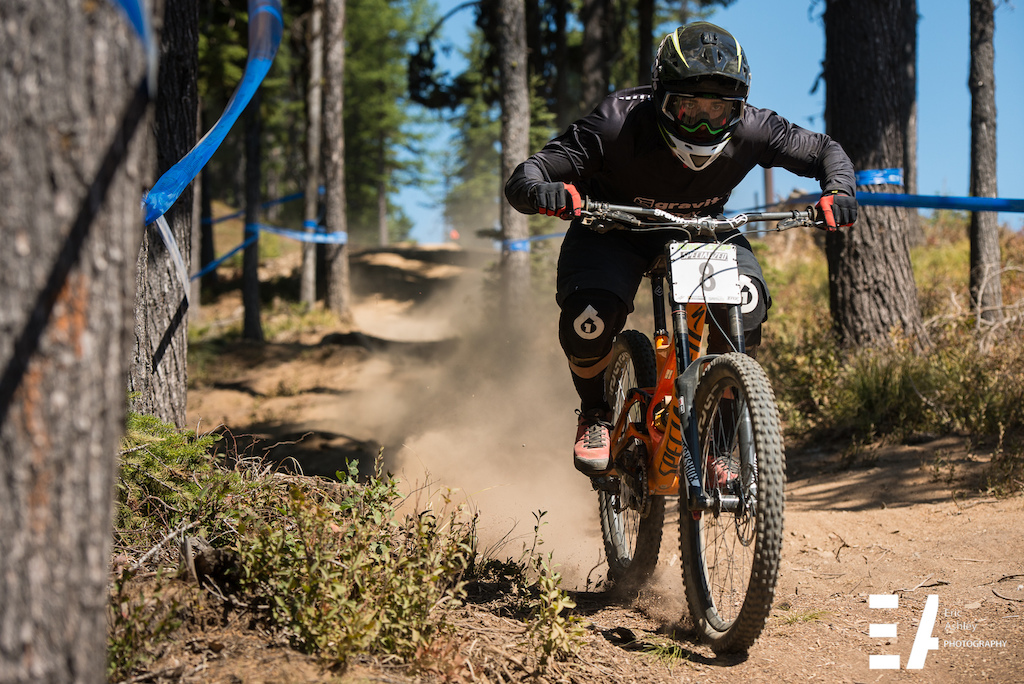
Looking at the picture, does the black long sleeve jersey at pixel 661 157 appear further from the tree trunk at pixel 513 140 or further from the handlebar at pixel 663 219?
the tree trunk at pixel 513 140

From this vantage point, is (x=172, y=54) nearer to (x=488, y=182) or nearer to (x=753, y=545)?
(x=753, y=545)

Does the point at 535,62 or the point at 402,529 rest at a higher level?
the point at 535,62

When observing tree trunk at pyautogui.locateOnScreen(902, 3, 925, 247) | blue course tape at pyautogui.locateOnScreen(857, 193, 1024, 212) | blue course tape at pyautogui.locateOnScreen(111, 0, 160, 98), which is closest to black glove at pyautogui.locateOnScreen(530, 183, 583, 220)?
blue course tape at pyautogui.locateOnScreen(111, 0, 160, 98)

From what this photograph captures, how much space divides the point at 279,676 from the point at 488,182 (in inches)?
2022

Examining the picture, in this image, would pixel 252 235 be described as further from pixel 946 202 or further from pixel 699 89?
pixel 699 89

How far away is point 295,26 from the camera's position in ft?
61.5

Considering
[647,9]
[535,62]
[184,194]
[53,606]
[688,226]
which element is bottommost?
[53,606]

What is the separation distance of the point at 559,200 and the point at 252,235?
1380cm

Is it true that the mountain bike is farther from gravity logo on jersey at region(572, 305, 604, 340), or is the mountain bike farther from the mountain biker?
gravity logo on jersey at region(572, 305, 604, 340)

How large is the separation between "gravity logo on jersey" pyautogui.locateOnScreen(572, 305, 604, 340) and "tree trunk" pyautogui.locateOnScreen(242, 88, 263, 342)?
12144 millimetres

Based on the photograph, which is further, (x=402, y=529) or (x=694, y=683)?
(x=402, y=529)

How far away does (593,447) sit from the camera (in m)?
3.87

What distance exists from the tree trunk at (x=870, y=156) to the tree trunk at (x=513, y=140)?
483cm

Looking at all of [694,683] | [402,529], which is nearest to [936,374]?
[694,683]
